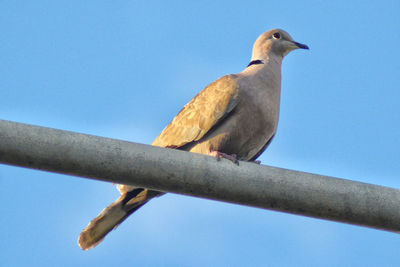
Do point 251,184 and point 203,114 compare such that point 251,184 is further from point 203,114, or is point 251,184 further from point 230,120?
point 203,114

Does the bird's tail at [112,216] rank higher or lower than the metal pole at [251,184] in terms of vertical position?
higher

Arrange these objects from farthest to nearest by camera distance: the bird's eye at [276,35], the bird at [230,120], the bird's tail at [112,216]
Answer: the bird's eye at [276,35] < the bird at [230,120] < the bird's tail at [112,216]

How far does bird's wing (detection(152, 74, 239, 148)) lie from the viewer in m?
5.96

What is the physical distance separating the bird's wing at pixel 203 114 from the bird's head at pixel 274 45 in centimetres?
95

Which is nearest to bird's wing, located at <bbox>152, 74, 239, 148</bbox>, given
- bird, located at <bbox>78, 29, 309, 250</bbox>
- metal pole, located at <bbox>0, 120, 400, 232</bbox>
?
bird, located at <bbox>78, 29, 309, 250</bbox>

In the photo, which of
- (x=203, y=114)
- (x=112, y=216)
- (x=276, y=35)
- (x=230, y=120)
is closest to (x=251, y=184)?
(x=112, y=216)

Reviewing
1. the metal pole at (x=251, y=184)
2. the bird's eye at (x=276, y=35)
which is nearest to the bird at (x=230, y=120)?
the bird's eye at (x=276, y=35)

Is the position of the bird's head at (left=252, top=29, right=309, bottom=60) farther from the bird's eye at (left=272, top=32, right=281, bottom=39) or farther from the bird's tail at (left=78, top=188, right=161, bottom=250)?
the bird's tail at (left=78, top=188, right=161, bottom=250)

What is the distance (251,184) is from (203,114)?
3.21m

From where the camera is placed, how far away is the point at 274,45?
23.9ft

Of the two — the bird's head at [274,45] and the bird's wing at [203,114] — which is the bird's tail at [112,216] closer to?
the bird's wing at [203,114]

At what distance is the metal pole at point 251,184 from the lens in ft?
9.20

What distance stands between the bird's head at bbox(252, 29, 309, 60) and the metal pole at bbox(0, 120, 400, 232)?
424 cm

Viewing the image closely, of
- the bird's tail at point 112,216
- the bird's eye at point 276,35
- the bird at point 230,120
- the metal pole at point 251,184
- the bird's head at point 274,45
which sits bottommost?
the metal pole at point 251,184
